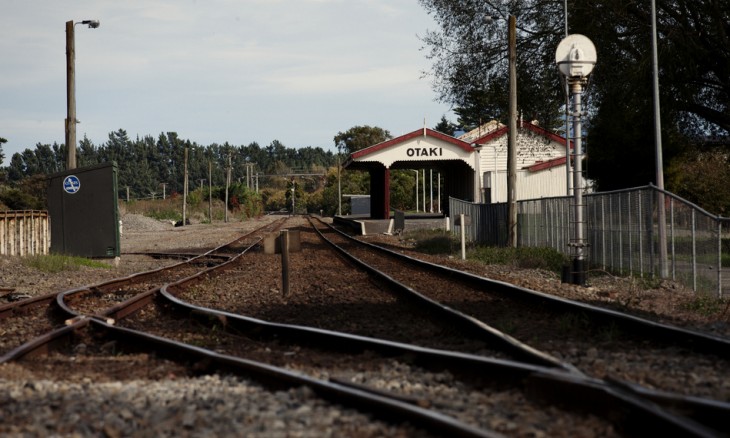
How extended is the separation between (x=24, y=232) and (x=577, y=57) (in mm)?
16147

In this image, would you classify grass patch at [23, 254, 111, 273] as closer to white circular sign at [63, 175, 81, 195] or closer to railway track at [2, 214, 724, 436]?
white circular sign at [63, 175, 81, 195]

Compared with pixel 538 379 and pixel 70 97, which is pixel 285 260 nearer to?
pixel 538 379

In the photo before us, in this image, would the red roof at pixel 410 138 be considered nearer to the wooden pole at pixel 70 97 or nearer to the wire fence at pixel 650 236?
the wooden pole at pixel 70 97

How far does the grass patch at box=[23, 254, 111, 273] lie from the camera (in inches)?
742

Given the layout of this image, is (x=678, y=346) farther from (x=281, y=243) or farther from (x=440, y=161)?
(x=440, y=161)

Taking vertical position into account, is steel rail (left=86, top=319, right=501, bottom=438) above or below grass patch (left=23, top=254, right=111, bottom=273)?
below

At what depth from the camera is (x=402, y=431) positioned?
15.1ft

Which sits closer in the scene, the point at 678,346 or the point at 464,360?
the point at 464,360

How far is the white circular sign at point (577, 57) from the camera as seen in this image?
1498 cm

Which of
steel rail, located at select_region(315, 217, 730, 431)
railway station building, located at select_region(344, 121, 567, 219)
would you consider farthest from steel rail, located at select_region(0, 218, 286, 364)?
railway station building, located at select_region(344, 121, 567, 219)

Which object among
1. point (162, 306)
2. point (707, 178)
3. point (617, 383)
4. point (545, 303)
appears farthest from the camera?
point (707, 178)

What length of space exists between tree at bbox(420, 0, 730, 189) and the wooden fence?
48.5 ft

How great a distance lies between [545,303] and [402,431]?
6.22 metres

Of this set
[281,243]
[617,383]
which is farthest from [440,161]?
[617,383]
